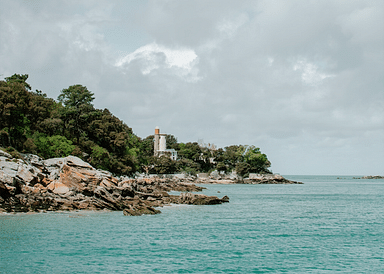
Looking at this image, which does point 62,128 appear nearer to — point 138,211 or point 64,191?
point 64,191

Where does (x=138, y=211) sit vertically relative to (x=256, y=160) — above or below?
below

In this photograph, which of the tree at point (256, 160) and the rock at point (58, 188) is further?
the tree at point (256, 160)

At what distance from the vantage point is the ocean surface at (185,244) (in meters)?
17.1

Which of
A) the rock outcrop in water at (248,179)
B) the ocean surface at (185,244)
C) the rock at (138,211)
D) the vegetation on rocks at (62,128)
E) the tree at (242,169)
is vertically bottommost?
Answer: the ocean surface at (185,244)

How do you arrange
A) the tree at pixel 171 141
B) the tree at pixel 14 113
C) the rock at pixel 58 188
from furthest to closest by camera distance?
the tree at pixel 171 141 < the tree at pixel 14 113 < the rock at pixel 58 188

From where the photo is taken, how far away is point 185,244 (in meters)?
21.9

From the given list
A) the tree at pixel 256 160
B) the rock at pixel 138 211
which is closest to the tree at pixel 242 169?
the tree at pixel 256 160

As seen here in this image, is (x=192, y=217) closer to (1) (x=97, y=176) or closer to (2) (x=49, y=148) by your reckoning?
(1) (x=97, y=176)

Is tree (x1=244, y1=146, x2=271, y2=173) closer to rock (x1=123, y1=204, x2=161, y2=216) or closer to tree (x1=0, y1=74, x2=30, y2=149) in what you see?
tree (x1=0, y1=74, x2=30, y2=149)

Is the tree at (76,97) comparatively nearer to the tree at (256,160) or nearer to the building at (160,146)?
the building at (160,146)

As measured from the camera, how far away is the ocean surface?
56.0 feet

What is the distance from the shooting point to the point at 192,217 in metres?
33.0

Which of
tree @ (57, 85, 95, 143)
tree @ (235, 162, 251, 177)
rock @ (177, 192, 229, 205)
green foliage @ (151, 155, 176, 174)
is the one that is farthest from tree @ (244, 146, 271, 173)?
rock @ (177, 192, 229, 205)

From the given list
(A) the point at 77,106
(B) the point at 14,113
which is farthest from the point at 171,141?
(B) the point at 14,113
